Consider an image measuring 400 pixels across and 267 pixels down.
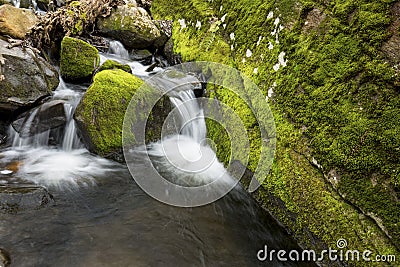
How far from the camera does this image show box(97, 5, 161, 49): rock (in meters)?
8.83

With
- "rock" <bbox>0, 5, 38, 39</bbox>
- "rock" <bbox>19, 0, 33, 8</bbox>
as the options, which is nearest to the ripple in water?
"rock" <bbox>0, 5, 38, 39</bbox>

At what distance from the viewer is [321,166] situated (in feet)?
11.2

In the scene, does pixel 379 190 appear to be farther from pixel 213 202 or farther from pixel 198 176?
pixel 198 176

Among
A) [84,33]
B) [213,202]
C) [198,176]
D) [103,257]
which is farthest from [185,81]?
[103,257]

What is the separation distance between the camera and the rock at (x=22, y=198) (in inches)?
143

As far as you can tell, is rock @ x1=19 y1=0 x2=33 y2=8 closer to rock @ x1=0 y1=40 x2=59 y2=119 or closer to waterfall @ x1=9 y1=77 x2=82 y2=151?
rock @ x1=0 y1=40 x2=59 y2=119

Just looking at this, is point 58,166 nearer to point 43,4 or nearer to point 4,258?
point 4,258

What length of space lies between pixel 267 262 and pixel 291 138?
68.9 inches

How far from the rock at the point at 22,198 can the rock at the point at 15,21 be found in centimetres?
482

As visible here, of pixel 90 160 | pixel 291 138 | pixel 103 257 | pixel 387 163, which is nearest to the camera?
pixel 387 163

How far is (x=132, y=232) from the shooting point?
352 centimetres

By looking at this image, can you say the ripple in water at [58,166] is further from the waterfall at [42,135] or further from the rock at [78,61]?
the rock at [78,61]

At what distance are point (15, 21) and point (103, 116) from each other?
4.71m

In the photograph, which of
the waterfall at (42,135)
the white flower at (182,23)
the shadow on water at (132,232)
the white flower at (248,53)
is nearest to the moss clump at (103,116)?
the waterfall at (42,135)
